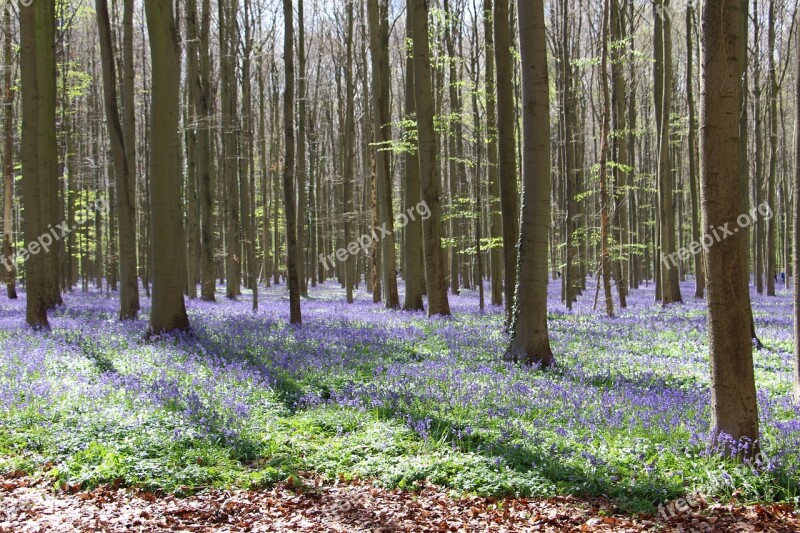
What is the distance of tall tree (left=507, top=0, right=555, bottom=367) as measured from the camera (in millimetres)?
9422

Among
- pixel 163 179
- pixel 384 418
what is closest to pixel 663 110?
pixel 163 179

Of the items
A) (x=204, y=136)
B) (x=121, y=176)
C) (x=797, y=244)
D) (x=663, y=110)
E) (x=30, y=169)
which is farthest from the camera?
(x=204, y=136)

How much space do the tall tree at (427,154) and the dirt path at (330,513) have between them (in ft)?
36.2

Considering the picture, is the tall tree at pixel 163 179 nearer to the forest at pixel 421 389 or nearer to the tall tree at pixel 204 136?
the forest at pixel 421 389

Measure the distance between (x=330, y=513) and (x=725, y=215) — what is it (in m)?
4.22

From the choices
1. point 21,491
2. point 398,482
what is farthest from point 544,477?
point 21,491

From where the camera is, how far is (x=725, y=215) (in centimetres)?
519

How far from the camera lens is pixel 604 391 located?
301 inches

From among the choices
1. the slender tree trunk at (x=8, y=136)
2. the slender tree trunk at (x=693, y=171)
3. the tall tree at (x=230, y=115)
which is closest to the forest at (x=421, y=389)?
the slender tree trunk at (x=693, y=171)

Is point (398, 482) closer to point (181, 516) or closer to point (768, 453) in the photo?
point (181, 516)

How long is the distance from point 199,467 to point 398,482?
→ 1855mm

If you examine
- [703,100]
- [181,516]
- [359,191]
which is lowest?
[181,516]

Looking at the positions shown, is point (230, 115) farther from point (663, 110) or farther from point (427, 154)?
point (663, 110)

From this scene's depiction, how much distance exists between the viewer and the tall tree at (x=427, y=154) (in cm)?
1546
